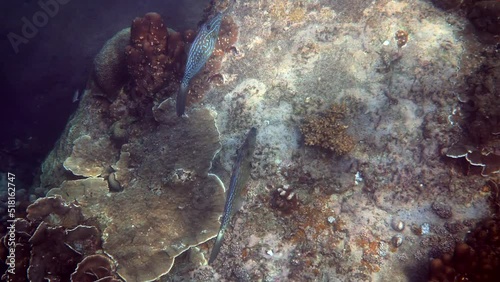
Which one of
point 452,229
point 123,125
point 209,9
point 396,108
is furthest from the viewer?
point 209,9

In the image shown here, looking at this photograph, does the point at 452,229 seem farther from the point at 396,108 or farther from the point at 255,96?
the point at 255,96

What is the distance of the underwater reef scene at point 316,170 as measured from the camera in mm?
4047

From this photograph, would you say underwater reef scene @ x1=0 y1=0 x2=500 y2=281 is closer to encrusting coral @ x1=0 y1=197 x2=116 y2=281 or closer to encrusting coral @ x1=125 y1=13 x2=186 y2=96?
encrusting coral @ x1=0 y1=197 x2=116 y2=281

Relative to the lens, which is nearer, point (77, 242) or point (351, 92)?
point (77, 242)

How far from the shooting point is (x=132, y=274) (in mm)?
4191

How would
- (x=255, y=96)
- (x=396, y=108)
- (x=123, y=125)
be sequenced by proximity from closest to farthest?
(x=396, y=108)
(x=255, y=96)
(x=123, y=125)

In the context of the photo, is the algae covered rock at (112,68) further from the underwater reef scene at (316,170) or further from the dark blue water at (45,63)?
the dark blue water at (45,63)

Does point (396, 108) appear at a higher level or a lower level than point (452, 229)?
higher

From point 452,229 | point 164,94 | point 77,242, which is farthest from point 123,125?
point 452,229

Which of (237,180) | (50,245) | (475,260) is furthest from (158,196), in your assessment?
(475,260)

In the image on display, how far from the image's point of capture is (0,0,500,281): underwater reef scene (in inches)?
159

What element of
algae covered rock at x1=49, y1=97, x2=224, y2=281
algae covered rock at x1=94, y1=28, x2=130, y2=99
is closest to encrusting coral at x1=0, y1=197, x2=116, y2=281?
algae covered rock at x1=49, y1=97, x2=224, y2=281

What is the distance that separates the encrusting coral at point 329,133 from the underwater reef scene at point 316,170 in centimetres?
2

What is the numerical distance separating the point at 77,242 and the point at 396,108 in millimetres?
5403
